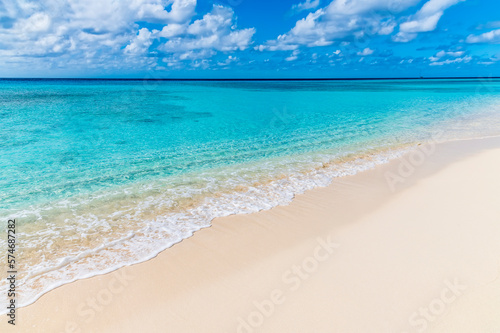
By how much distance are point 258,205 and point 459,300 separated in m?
4.85

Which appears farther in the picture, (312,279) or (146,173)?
(146,173)

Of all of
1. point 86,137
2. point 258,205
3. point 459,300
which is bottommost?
point 86,137

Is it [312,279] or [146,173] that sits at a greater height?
[312,279]

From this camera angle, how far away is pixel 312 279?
5.04m

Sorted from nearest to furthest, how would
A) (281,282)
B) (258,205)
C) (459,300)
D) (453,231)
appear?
(459,300), (281,282), (453,231), (258,205)

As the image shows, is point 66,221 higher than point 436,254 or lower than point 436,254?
lower

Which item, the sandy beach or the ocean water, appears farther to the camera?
the ocean water

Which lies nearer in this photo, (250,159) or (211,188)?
(211,188)

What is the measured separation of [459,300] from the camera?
4508 mm

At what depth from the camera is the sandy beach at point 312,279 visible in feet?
13.8

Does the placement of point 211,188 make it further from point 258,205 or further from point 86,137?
point 86,137

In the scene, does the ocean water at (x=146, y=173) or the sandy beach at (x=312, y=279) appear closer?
the sandy beach at (x=312, y=279)

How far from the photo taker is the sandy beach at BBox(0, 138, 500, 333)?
4.20 meters

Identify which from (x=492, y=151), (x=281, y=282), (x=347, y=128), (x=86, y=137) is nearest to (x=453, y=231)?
(x=281, y=282)
